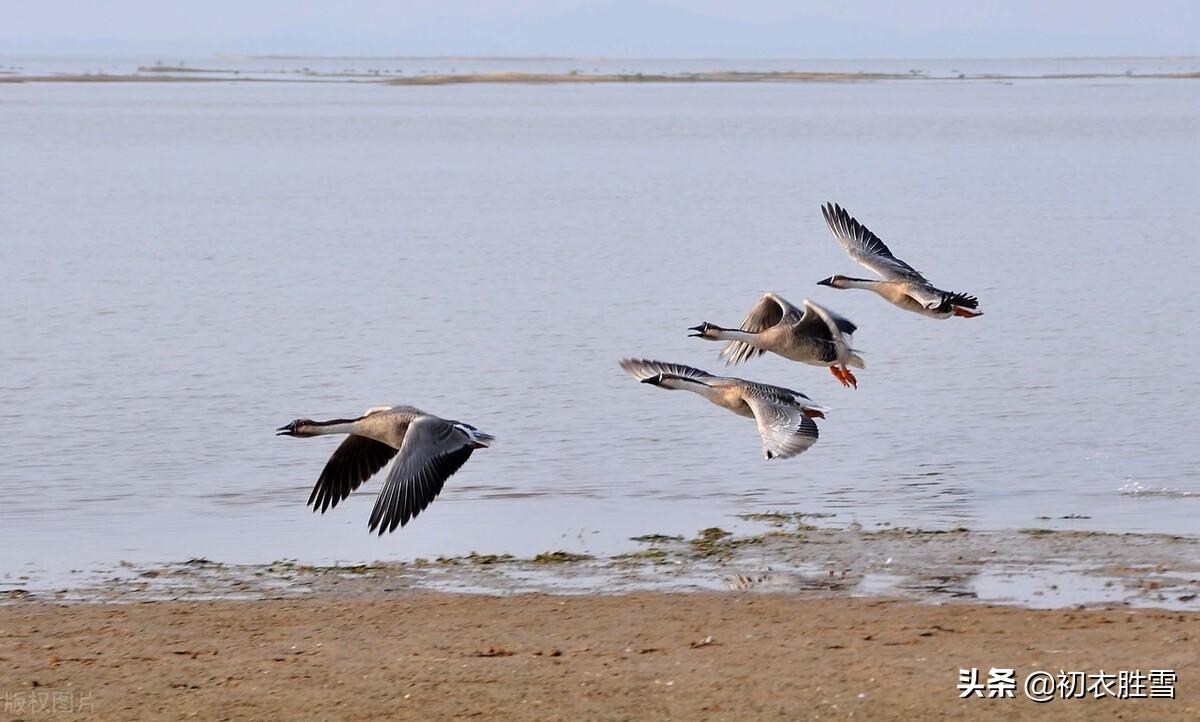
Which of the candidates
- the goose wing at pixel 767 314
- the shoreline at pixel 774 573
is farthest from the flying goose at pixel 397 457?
the goose wing at pixel 767 314

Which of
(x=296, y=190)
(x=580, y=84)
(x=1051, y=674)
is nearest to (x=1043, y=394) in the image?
(x=1051, y=674)

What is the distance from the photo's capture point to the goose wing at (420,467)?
34.6ft

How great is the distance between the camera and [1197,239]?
35.2 meters

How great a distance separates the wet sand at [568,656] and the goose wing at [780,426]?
924 mm

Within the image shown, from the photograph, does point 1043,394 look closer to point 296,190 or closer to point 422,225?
point 422,225

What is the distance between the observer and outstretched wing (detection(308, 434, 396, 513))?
1184cm

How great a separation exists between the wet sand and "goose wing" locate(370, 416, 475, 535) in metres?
0.66

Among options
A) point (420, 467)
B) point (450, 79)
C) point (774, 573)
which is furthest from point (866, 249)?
point (450, 79)

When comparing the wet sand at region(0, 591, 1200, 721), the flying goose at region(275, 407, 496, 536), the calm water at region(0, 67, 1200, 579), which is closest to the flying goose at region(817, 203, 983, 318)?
the calm water at region(0, 67, 1200, 579)

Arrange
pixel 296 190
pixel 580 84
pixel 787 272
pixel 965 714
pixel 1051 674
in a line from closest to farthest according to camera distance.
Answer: pixel 965 714
pixel 1051 674
pixel 787 272
pixel 296 190
pixel 580 84

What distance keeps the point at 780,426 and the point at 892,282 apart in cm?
289

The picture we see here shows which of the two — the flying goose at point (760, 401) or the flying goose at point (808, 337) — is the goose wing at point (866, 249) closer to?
the flying goose at point (808, 337)

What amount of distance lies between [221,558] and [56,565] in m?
1.12

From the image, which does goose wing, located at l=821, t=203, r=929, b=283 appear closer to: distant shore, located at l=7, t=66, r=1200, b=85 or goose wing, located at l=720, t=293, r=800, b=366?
goose wing, located at l=720, t=293, r=800, b=366
